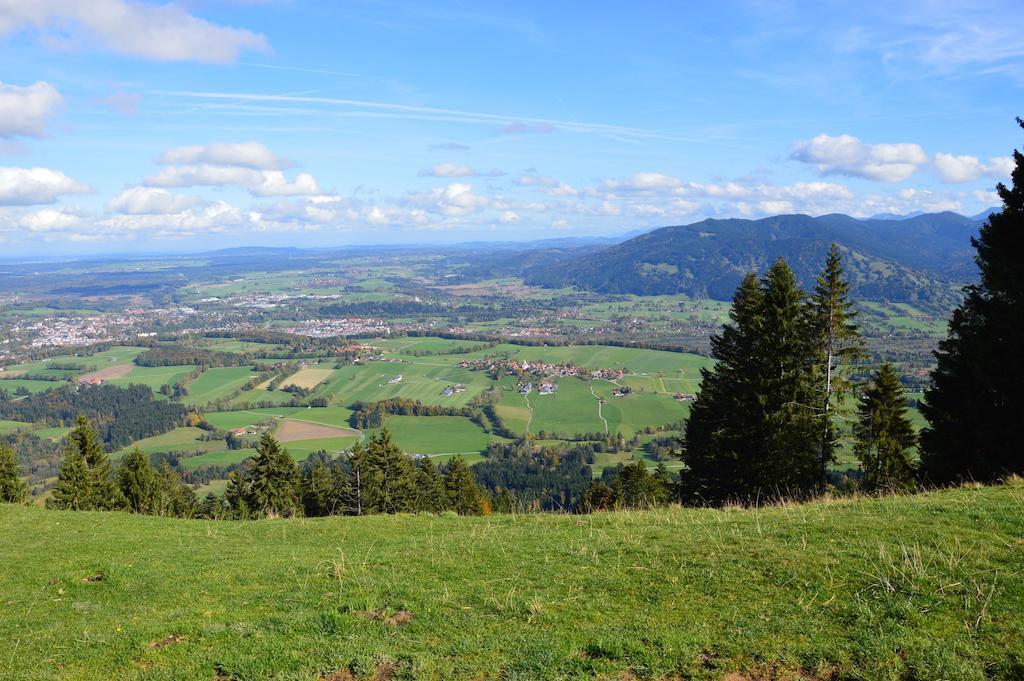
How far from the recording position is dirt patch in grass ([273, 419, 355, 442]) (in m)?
80.0

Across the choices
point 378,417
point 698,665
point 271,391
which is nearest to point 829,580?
point 698,665

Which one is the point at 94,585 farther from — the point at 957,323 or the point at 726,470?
the point at 957,323

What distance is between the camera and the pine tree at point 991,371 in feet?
61.3

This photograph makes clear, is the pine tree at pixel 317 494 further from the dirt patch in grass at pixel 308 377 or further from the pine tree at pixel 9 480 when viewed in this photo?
the dirt patch in grass at pixel 308 377

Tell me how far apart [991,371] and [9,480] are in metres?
46.3

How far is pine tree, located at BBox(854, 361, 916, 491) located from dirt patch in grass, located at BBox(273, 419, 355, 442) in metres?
67.8

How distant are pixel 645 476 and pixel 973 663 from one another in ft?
118

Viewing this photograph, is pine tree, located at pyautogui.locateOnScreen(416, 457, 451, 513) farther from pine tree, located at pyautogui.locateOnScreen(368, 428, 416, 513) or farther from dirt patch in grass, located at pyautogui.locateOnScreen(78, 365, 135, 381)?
dirt patch in grass, located at pyautogui.locateOnScreen(78, 365, 135, 381)

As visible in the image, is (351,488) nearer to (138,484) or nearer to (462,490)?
(462,490)

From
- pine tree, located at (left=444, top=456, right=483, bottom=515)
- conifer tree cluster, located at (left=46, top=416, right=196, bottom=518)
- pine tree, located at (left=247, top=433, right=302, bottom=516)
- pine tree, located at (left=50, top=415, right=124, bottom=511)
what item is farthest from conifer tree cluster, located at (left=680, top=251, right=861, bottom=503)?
pine tree, located at (left=50, top=415, right=124, bottom=511)

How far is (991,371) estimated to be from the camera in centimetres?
1927

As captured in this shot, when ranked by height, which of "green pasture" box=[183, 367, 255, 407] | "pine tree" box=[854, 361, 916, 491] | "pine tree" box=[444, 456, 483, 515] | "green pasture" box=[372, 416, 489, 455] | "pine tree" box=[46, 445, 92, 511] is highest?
"pine tree" box=[854, 361, 916, 491]

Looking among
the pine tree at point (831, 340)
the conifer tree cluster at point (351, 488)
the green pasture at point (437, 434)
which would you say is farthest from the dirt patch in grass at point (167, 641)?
the green pasture at point (437, 434)

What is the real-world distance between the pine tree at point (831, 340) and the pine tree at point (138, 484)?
37.1 metres
